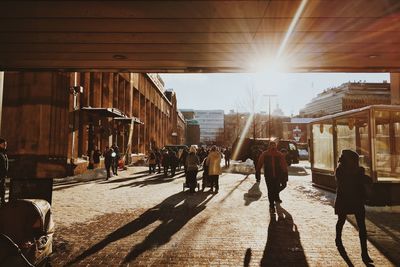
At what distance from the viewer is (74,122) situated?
66.0 ft

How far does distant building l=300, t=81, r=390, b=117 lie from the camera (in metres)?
91.8

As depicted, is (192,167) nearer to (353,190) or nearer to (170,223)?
(170,223)

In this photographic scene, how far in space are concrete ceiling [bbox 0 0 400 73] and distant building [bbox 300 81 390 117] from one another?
88.3 m

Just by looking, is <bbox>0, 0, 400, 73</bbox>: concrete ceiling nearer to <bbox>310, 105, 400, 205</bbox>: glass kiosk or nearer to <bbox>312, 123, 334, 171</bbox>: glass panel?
<bbox>310, 105, 400, 205</bbox>: glass kiosk

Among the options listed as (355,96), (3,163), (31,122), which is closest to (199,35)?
(3,163)

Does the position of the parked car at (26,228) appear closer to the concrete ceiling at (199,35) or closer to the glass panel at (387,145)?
the concrete ceiling at (199,35)

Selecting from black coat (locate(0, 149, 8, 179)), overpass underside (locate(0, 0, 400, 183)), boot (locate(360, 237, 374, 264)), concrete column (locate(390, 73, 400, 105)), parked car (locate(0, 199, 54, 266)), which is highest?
concrete column (locate(390, 73, 400, 105))

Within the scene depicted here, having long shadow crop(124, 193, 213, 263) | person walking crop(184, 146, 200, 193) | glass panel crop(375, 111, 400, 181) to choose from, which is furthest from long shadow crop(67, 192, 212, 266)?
glass panel crop(375, 111, 400, 181)

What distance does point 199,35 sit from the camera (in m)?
6.28

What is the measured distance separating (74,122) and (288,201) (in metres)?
13.5

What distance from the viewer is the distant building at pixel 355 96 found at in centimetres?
9181

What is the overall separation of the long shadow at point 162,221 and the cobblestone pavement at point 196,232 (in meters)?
0.02

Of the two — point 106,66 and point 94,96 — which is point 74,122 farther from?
point 106,66

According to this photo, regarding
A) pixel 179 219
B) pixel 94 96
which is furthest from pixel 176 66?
pixel 94 96
